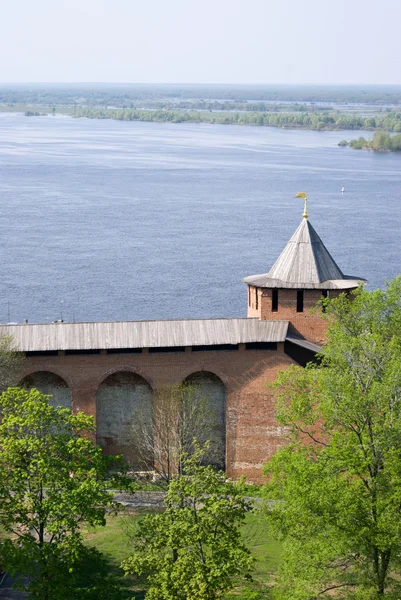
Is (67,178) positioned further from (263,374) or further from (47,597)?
(47,597)

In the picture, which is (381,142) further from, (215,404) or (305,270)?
(215,404)

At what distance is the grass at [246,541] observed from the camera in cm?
2738

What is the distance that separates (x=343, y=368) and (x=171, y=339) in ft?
26.5

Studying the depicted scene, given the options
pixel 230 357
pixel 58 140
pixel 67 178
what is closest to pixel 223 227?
pixel 67 178

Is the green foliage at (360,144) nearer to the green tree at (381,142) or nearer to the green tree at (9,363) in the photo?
the green tree at (381,142)

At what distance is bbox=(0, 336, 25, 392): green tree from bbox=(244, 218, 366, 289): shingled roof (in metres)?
7.90

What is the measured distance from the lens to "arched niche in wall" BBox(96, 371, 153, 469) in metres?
33.8

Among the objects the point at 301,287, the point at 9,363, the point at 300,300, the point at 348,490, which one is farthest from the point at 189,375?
the point at 348,490

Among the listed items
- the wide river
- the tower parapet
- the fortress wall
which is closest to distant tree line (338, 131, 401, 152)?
the wide river

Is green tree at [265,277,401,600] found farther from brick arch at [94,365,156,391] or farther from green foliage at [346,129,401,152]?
green foliage at [346,129,401,152]

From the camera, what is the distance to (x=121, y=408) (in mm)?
33938

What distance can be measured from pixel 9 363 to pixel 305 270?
32.5 feet

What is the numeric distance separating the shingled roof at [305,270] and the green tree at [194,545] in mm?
10553

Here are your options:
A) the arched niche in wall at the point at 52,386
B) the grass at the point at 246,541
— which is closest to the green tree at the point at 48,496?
the grass at the point at 246,541
